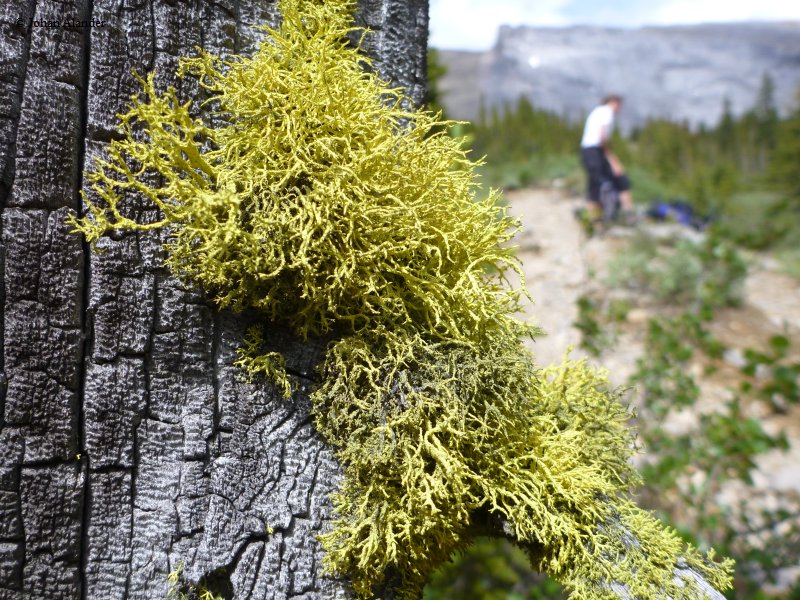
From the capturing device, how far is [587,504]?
0.95m

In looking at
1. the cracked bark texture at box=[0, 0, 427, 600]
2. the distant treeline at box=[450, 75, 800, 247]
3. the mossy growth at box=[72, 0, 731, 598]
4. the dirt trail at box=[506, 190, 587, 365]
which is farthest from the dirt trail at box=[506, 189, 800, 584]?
the distant treeline at box=[450, 75, 800, 247]

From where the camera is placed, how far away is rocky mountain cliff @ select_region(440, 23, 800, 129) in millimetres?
23922

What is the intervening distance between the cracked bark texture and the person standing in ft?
27.5

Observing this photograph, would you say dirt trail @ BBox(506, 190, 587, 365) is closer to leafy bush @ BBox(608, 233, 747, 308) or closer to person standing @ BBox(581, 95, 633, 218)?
leafy bush @ BBox(608, 233, 747, 308)

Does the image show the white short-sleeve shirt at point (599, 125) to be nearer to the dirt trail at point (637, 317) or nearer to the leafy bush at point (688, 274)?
the dirt trail at point (637, 317)

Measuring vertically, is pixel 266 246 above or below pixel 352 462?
above

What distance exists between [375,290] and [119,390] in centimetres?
45

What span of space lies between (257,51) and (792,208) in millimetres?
19988

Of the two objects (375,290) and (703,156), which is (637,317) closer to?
(375,290)

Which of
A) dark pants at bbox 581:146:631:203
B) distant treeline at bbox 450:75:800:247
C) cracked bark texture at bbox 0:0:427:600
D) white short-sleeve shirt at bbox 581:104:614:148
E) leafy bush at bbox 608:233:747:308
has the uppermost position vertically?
distant treeline at bbox 450:75:800:247

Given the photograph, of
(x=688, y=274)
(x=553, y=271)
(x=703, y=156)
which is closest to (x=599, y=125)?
(x=553, y=271)

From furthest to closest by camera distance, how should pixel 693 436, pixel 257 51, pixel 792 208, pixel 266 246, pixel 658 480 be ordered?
pixel 792 208 → pixel 693 436 → pixel 658 480 → pixel 257 51 → pixel 266 246

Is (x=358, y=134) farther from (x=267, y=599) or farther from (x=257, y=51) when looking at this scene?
(x=267, y=599)

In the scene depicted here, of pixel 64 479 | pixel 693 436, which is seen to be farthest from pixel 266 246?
pixel 693 436
